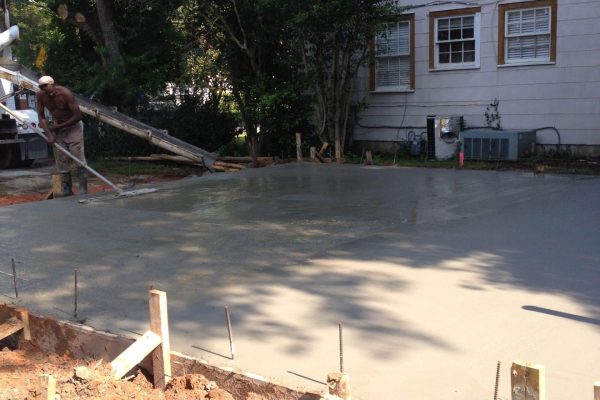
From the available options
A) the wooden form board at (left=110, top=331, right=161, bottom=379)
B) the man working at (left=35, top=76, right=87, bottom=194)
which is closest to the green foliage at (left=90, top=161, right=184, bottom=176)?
the man working at (left=35, top=76, right=87, bottom=194)

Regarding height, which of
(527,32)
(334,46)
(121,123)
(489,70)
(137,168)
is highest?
(527,32)

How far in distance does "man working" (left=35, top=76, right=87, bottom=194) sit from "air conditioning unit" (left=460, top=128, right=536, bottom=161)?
852 cm

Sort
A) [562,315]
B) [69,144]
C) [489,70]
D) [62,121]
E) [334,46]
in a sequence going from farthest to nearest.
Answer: [489,70]
[334,46]
[69,144]
[62,121]
[562,315]

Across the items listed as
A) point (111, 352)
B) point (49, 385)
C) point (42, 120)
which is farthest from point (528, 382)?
point (42, 120)

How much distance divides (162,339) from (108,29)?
1518 centimetres

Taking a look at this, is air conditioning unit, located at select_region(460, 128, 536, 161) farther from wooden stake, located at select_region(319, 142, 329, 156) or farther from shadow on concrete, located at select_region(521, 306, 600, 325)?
shadow on concrete, located at select_region(521, 306, 600, 325)

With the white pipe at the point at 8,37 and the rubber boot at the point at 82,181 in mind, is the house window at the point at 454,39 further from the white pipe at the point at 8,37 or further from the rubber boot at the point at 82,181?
the white pipe at the point at 8,37

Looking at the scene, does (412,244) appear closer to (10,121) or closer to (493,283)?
(493,283)

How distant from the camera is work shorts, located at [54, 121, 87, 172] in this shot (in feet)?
36.6

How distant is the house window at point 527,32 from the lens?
47.5 feet

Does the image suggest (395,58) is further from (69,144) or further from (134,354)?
(134,354)

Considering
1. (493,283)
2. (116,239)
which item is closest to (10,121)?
(116,239)

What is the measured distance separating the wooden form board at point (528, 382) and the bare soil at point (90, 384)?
166 cm

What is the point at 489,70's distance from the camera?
50.6 feet
